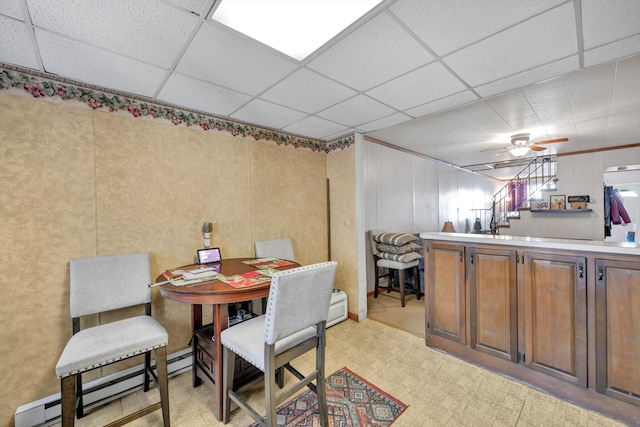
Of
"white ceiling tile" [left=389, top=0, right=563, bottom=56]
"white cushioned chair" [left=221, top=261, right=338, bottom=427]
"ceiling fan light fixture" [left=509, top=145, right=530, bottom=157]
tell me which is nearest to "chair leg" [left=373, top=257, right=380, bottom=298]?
"white cushioned chair" [left=221, top=261, right=338, bottom=427]

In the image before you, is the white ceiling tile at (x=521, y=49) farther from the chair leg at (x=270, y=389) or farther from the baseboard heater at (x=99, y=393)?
the baseboard heater at (x=99, y=393)

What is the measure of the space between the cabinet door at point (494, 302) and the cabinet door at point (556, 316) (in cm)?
10

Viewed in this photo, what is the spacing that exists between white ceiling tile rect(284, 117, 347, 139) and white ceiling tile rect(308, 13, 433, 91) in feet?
3.03

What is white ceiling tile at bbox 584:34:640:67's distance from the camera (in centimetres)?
163

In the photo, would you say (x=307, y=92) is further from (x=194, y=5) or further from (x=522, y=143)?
(x=522, y=143)

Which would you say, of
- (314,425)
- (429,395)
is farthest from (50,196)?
(429,395)

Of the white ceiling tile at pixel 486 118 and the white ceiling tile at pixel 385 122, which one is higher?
the white ceiling tile at pixel 486 118

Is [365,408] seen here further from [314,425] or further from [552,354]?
[552,354]

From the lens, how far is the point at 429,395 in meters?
1.99

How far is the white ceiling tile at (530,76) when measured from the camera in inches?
73.6

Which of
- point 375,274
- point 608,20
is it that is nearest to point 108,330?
point 375,274

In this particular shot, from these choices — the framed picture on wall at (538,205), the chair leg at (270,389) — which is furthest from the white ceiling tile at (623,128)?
the chair leg at (270,389)

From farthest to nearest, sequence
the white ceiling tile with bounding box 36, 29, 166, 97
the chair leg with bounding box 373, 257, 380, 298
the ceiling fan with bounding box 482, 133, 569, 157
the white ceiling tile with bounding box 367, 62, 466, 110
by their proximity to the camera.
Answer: the chair leg with bounding box 373, 257, 380, 298 < the ceiling fan with bounding box 482, 133, 569, 157 < the white ceiling tile with bounding box 367, 62, 466, 110 < the white ceiling tile with bounding box 36, 29, 166, 97

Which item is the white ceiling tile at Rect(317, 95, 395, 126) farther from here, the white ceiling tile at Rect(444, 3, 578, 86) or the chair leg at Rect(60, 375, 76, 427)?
the chair leg at Rect(60, 375, 76, 427)
